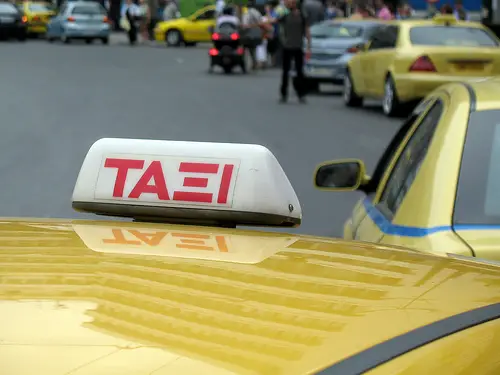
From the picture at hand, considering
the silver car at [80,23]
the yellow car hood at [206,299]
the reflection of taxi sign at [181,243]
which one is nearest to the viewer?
the yellow car hood at [206,299]

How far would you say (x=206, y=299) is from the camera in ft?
7.30

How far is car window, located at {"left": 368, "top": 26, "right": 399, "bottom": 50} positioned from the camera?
1884 centimetres

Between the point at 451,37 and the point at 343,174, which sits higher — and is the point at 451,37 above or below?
below

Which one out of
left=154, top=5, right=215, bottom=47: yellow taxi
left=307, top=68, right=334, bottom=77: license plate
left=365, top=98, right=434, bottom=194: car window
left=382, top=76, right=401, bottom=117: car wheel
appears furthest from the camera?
left=154, top=5, right=215, bottom=47: yellow taxi

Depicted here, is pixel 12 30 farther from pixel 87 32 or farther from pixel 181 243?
pixel 181 243

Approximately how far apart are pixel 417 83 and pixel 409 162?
43.7 ft

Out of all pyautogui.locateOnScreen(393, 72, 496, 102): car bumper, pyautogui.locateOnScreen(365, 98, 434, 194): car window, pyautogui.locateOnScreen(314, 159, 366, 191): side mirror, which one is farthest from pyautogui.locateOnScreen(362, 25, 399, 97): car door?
pyautogui.locateOnScreen(314, 159, 366, 191): side mirror

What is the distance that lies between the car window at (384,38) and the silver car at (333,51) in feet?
9.66

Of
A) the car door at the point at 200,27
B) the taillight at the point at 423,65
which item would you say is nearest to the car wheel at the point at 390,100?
the taillight at the point at 423,65

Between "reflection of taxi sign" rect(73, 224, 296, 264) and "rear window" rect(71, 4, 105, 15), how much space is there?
41.7 m

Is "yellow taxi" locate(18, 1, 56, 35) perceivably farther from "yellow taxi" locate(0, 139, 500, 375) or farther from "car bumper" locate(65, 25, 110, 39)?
"yellow taxi" locate(0, 139, 500, 375)

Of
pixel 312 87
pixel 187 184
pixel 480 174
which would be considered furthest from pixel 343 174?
pixel 312 87

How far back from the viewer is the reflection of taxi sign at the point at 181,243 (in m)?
2.62

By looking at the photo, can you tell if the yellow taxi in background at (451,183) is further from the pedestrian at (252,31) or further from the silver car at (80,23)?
the silver car at (80,23)
